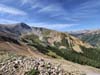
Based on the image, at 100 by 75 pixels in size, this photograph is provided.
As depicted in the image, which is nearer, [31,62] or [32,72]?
[32,72]

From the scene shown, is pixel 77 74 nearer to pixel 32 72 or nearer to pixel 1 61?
pixel 32 72

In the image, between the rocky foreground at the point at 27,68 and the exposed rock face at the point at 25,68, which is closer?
the rocky foreground at the point at 27,68

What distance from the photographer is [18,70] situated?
3500 cm

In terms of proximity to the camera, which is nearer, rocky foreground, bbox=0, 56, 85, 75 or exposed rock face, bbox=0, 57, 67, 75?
rocky foreground, bbox=0, 56, 85, 75

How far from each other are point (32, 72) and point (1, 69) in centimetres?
462

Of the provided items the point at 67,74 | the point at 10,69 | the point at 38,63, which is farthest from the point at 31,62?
the point at 67,74

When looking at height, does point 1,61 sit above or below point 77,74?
above

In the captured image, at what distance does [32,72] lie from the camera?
3403cm

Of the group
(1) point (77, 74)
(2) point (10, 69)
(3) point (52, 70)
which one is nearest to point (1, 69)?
(2) point (10, 69)

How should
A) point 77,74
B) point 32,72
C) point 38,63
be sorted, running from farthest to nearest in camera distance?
point 77,74 < point 38,63 < point 32,72

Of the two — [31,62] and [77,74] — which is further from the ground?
[31,62]

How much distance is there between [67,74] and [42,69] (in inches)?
169

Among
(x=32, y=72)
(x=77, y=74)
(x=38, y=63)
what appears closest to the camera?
(x=32, y=72)

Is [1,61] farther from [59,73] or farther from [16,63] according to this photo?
[59,73]
